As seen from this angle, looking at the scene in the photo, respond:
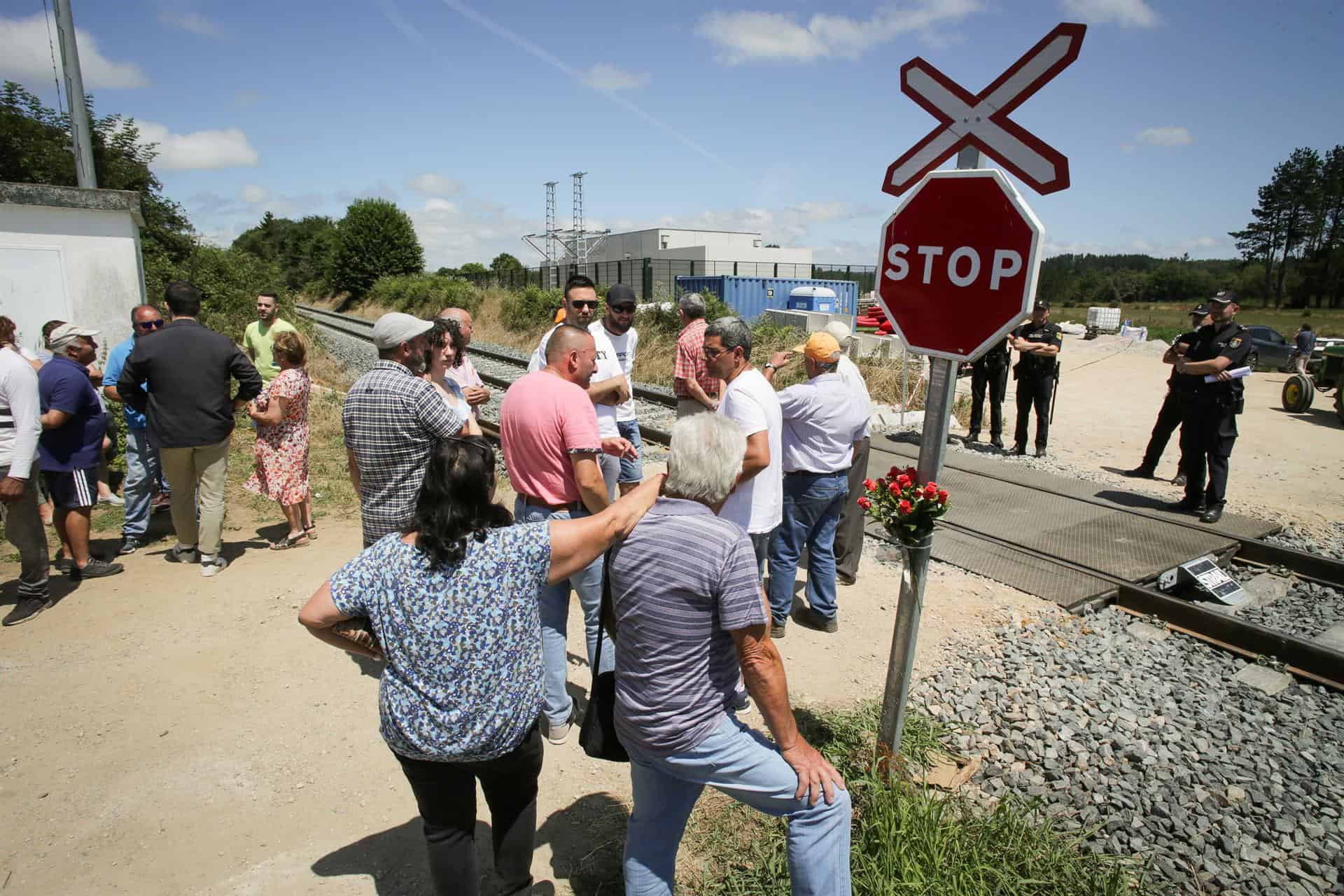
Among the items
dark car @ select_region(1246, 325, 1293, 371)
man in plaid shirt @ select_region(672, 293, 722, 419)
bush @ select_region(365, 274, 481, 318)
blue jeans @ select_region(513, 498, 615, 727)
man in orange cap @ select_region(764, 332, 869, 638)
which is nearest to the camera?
blue jeans @ select_region(513, 498, 615, 727)

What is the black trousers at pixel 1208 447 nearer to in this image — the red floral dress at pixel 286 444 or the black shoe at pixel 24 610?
the red floral dress at pixel 286 444

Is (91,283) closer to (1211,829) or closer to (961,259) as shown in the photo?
(961,259)

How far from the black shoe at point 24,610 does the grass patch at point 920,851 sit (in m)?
4.70

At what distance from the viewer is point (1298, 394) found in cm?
1371

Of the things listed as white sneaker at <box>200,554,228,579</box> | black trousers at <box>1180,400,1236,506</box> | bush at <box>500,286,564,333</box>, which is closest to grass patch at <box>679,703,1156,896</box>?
white sneaker at <box>200,554,228,579</box>

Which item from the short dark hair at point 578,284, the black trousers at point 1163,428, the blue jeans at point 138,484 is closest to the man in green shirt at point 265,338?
the blue jeans at point 138,484

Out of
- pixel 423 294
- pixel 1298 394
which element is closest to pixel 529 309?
pixel 423 294

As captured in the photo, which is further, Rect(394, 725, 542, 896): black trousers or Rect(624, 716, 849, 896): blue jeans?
Rect(394, 725, 542, 896): black trousers

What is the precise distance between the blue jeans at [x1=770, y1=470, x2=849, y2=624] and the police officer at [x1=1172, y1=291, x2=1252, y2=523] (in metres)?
4.66

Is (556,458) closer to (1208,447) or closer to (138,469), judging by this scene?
(138,469)

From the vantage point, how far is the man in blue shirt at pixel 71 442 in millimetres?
5027

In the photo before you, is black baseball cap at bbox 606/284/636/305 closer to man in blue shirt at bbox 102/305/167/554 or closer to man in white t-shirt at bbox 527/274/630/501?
man in white t-shirt at bbox 527/274/630/501

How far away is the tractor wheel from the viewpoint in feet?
44.7

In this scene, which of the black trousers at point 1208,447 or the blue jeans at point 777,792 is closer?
the blue jeans at point 777,792
